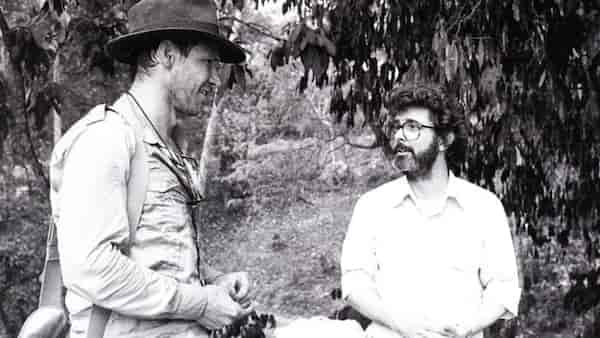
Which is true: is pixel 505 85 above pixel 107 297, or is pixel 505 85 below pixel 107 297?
above

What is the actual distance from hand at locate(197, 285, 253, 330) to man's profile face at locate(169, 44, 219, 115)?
423mm

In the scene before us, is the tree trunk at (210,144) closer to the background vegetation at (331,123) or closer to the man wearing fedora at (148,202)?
the background vegetation at (331,123)

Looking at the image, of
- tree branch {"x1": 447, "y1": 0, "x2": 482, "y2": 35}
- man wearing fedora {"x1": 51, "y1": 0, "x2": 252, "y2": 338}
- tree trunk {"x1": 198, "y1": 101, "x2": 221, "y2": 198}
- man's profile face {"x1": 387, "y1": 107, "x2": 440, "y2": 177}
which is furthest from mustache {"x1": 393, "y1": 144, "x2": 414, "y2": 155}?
tree trunk {"x1": 198, "y1": 101, "x2": 221, "y2": 198}

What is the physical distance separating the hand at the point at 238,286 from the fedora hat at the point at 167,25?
1.84 ft

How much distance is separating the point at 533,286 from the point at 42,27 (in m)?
6.43

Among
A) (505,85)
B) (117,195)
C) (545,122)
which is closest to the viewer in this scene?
(117,195)

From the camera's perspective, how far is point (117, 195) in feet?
5.28

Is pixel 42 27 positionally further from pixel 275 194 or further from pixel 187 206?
pixel 275 194

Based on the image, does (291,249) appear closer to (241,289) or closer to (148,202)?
(241,289)

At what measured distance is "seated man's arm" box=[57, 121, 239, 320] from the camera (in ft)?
5.17

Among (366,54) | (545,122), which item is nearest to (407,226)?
(545,122)

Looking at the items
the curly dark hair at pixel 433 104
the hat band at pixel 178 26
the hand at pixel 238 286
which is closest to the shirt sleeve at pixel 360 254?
the curly dark hair at pixel 433 104

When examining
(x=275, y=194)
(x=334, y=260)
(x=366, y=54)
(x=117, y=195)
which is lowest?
(x=334, y=260)

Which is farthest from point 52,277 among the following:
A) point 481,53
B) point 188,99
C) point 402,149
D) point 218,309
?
point 481,53
